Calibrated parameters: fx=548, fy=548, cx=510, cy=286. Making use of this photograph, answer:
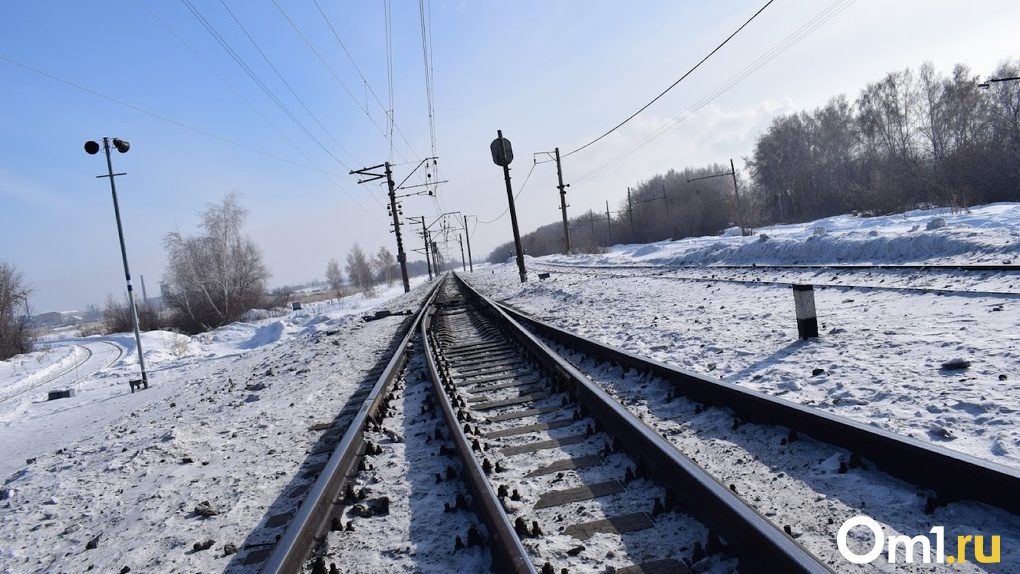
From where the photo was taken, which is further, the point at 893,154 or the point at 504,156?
the point at 893,154

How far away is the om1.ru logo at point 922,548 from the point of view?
2230 mm

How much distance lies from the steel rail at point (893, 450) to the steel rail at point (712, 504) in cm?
87

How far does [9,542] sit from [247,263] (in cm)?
5202

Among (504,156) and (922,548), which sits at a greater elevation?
(504,156)

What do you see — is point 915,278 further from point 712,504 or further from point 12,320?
point 12,320

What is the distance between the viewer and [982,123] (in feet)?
157

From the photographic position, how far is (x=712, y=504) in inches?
103

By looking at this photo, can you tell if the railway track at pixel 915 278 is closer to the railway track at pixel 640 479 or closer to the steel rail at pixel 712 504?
the railway track at pixel 640 479

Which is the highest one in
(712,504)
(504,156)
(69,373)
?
(504,156)

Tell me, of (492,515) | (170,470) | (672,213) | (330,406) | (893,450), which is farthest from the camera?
(672,213)

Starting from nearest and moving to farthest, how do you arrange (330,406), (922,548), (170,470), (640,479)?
(922,548) → (640,479) → (170,470) → (330,406)

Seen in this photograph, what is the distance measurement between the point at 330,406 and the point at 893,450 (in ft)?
18.3

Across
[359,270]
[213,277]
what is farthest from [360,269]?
[213,277]

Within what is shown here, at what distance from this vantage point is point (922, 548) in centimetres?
234
